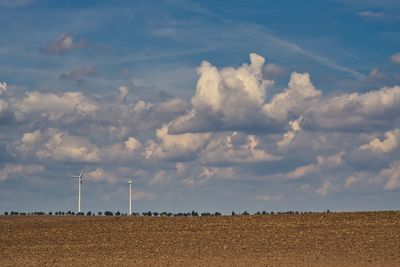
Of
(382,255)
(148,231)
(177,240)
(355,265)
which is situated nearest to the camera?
(355,265)

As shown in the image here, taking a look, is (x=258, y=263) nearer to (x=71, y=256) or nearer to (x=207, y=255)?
(x=207, y=255)

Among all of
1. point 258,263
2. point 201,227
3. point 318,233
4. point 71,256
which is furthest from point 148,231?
point 258,263

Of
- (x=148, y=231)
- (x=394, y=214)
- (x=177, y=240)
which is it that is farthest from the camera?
(x=394, y=214)

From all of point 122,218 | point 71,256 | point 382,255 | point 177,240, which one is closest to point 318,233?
point 177,240

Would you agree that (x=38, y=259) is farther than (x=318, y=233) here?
No

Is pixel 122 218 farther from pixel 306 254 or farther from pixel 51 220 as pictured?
pixel 306 254

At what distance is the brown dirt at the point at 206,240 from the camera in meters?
58.9

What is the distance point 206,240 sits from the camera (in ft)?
243

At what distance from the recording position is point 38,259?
6094 cm

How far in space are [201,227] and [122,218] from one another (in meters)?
18.2

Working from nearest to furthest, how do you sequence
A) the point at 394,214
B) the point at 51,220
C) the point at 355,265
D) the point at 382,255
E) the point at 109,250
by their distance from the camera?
the point at 355,265, the point at 382,255, the point at 109,250, the point at 394,214, the point at 51,220

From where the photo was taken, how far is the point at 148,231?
8462cm

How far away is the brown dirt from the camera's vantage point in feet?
193

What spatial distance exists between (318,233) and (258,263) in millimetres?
23025
